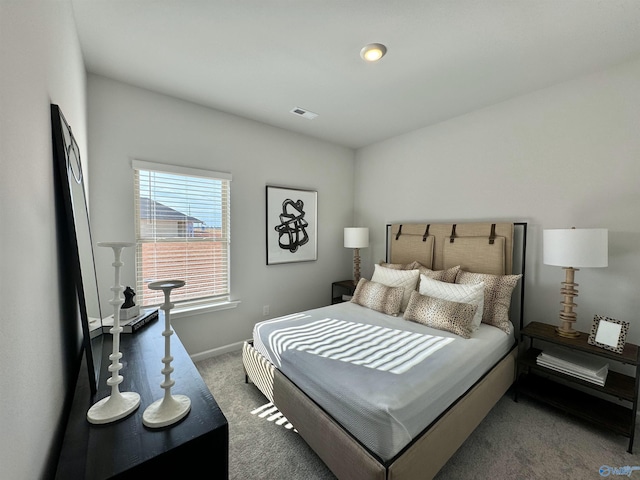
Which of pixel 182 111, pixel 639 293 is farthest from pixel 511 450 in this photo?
pixel 182 111

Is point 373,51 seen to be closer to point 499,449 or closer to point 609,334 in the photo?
point 609,334

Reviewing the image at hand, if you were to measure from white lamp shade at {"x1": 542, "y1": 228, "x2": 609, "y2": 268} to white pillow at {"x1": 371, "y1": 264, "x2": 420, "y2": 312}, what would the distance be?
125cm

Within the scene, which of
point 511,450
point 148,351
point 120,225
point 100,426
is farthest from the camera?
point 120,225

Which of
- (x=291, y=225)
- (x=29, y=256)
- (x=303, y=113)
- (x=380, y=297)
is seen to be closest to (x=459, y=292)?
(x=380, y=297)

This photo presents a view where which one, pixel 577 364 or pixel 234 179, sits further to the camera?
pixel 234 179

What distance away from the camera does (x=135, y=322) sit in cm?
182

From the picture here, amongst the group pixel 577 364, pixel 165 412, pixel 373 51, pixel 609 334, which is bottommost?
pixel 577 364

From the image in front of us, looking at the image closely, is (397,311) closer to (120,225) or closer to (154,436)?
(154,436)

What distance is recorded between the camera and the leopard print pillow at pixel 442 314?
7.27 ft

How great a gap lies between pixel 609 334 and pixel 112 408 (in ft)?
10.2

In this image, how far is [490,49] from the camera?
6.51 ft

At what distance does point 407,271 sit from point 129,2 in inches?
124

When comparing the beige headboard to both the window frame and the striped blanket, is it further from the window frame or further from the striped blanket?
the window frame

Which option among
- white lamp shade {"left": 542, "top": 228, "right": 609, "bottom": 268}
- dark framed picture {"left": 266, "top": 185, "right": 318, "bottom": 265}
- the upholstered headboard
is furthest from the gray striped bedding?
dark framed picture {"left": 266, "top": 185, "right": 318, "bottom": 265}
